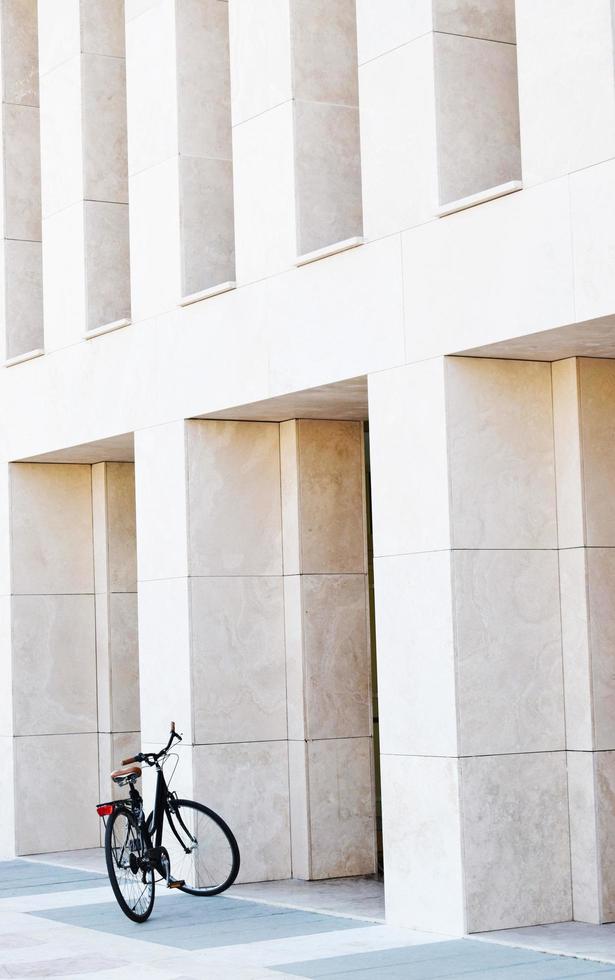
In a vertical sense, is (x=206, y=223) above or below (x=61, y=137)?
below

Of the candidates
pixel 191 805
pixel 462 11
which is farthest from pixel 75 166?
pixel 191 805

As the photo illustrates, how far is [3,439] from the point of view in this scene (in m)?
17.3

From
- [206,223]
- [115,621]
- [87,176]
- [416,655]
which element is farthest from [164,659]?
[87,176]

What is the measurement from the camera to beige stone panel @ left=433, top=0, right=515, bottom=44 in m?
11.5

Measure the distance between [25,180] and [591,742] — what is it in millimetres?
9650

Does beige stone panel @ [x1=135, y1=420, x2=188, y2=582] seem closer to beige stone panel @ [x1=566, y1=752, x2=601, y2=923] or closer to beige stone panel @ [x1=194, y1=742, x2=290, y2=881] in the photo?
beige stone panel @ [x1=194, y1=742, x2=290, y2=881]

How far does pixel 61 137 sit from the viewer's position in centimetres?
1636

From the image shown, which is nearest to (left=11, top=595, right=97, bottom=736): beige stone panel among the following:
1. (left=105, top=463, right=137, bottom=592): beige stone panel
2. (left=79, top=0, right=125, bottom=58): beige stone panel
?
(left=105, top=463, right=137, bottom=592): beige stone panel

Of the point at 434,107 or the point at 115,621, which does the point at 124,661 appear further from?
the point at 434,107

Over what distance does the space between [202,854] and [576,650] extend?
4197 mm

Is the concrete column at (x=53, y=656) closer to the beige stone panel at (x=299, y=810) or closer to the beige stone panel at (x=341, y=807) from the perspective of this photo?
the beige stone panel at (x=299, y=810)

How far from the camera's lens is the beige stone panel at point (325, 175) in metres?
12.9

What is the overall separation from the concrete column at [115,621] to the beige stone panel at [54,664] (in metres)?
0.14

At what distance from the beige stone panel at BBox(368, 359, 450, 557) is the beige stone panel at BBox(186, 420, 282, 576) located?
2.54m
